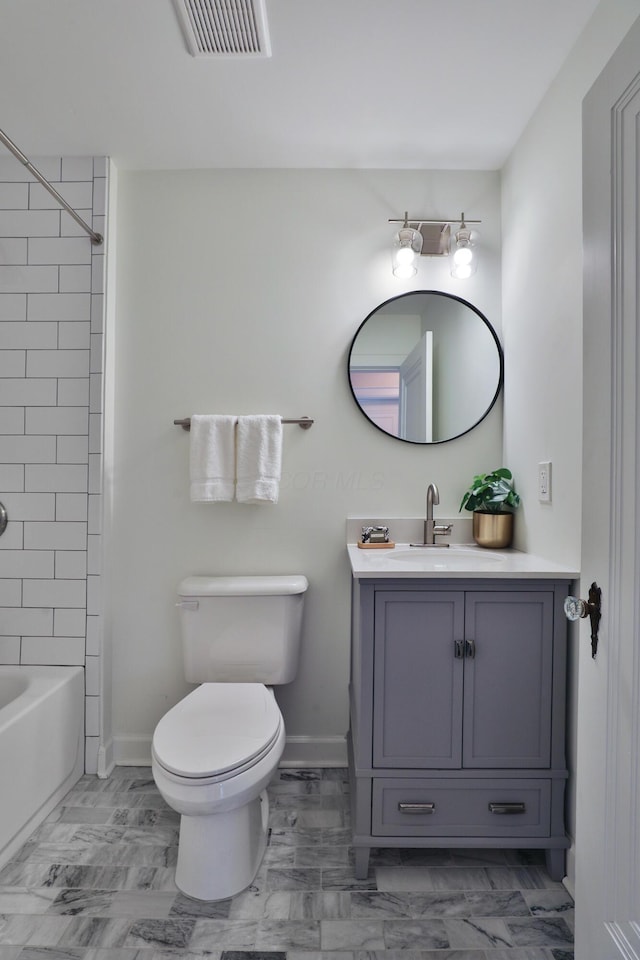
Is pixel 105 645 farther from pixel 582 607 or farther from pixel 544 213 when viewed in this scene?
pixel 544 213

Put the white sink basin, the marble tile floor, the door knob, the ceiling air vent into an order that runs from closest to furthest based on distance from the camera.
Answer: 1. the door knob
2. the marble tile floor
3. the ceiling air vent
4. the white sink basin

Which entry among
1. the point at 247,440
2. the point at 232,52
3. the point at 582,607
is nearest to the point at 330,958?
the point at 582,607

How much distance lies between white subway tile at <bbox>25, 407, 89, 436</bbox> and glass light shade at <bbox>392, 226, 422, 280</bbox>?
1.31 metres

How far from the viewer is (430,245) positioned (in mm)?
2211

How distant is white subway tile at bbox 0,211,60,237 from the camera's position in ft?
7.09

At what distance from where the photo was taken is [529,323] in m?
1.95

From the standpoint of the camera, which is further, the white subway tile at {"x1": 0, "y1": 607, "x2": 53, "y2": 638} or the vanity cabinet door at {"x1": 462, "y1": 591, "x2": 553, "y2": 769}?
the white subway tile at {"x1": 0, "y1": 607, "x2": 53, "y2": 638}

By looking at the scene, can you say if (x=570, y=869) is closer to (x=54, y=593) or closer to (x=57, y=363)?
(x=54, y=593)

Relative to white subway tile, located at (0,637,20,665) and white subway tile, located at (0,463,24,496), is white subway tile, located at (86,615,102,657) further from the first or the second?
white subway tile, located at (0,463,24,496)

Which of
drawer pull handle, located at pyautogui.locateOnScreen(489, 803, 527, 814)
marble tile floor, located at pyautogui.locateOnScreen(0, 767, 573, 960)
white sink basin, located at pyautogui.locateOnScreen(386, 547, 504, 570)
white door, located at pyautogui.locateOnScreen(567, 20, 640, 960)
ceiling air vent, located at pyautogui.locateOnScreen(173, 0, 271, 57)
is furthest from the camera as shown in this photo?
white sink basin, located at pyautogui.locateOnScreen(386, 547, 504, 570)

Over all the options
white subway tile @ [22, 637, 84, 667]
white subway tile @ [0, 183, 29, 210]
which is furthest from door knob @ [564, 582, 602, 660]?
white subway tile @ [0, 183, 29, 210]

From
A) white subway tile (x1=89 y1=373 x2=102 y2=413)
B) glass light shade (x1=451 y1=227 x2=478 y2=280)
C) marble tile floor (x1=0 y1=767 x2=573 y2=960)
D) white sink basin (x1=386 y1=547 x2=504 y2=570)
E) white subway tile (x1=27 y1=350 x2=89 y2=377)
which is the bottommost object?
marble tile floor (x1=0 y1=767 x2=573 y2=960)

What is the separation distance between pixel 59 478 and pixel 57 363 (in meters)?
0.44

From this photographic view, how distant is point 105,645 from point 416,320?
1726mm
